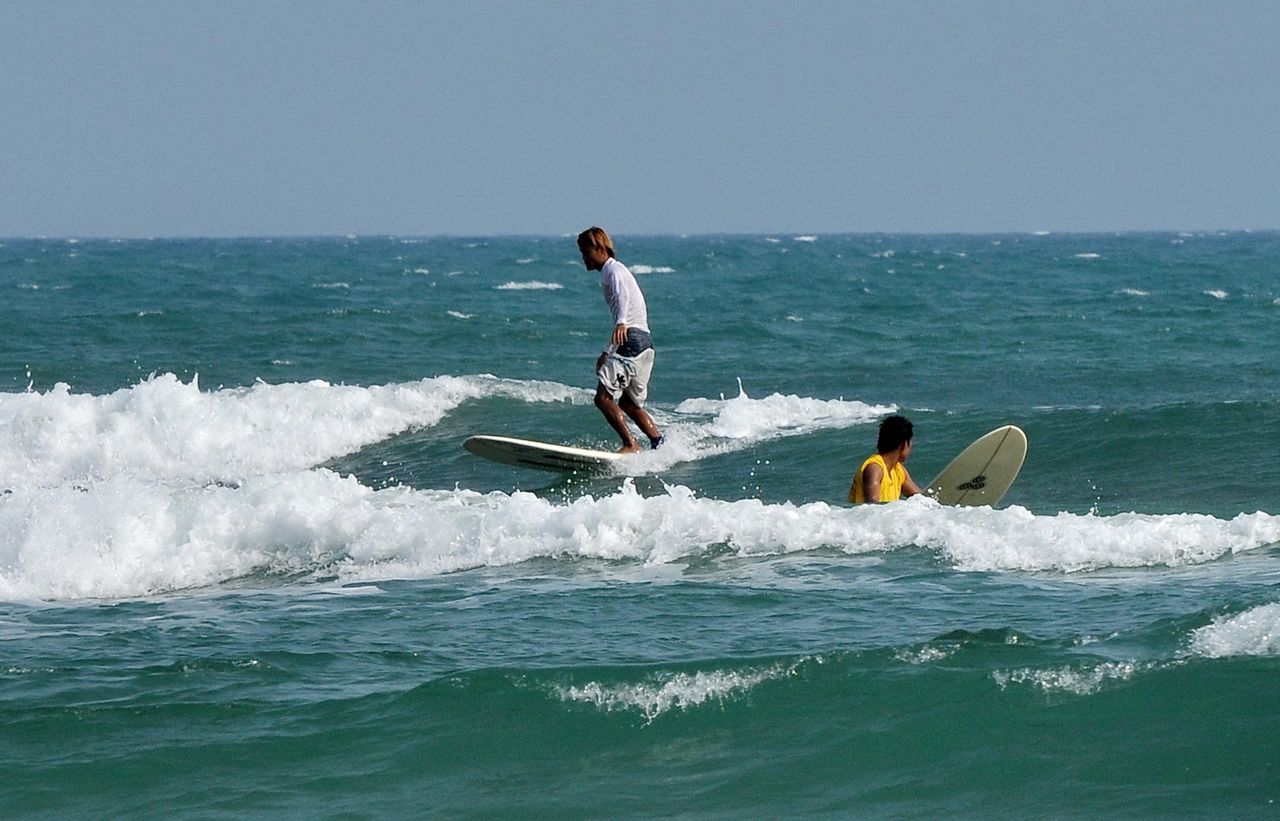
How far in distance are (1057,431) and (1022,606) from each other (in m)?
6.97

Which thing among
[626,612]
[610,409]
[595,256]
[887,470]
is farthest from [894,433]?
[610,409]

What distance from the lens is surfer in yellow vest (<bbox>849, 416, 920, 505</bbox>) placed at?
9.59 m

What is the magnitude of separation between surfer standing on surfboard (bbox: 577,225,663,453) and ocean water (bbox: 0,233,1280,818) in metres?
0.65

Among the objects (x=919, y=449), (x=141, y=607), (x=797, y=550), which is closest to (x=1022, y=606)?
(x=797, y=550)

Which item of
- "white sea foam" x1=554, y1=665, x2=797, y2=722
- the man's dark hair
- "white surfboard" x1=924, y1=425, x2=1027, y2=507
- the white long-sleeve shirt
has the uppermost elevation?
the white long-sleeve shirt

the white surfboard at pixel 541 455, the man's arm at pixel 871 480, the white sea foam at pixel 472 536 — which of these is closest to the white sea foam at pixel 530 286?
the white surfboard at pixel 541 455

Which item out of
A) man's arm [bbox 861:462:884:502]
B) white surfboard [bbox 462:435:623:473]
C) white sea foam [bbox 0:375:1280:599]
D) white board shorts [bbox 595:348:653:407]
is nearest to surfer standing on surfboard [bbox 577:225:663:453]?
white board shorts [bbox 595:348:653:407]

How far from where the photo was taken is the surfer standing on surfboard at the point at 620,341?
39.9 ft

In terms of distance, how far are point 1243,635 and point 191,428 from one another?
1133cm

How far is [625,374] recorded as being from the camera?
41.1 ft

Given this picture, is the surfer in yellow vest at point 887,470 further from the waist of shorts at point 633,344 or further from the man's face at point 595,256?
the man's face at point 595,256

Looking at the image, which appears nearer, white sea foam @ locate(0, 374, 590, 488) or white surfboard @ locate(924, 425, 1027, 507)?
white surfboard @ locate(924, 425, 1027, 507)

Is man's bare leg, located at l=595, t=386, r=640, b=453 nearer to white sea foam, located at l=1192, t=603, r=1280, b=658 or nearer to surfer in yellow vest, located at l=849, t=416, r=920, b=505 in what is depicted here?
surfer in yellow vest, located at l=849, t=416, r=920, b=505

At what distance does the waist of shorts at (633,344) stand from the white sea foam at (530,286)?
31445mm
